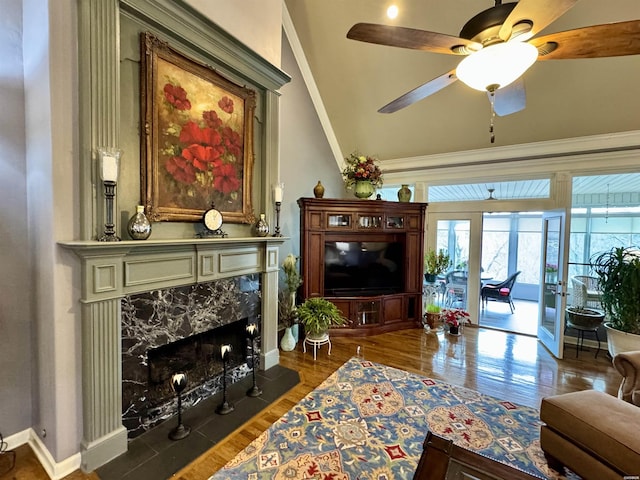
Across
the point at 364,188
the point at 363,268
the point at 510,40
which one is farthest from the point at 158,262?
the point at 364,188

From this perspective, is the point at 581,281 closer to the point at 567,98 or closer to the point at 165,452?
the point at 567,98

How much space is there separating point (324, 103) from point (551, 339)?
16.5 ft

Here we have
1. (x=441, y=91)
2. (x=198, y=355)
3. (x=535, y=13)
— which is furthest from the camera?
(x=441, y=91)

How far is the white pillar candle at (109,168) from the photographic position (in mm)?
1779

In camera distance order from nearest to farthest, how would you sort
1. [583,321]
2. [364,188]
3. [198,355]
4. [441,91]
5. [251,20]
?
1. [198,355]
2. [251,20]
3. [583,321]
4. [441,91]
5. [364,188]

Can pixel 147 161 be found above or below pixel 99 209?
above

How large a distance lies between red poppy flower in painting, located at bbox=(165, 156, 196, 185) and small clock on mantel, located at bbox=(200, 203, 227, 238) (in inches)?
11.6

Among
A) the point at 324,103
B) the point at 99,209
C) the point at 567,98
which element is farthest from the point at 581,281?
the point at 99,209

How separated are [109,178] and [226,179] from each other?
1.06 metres

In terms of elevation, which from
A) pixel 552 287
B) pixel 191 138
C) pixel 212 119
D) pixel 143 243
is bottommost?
pixel 552 287

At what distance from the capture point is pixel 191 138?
7.90 feet

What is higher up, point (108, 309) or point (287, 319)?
point (108, 309)

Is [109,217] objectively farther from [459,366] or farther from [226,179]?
[459,366]

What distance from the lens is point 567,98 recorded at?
3570 millimetres
